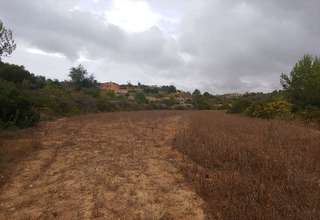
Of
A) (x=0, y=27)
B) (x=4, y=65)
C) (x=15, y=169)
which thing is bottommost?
(x=15, y=169)

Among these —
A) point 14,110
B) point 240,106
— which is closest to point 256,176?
point 14,110

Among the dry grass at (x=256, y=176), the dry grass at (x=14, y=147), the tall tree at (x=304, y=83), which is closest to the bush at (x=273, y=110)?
the tall tree at (x=304, y=83)

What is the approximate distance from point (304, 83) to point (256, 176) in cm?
1953

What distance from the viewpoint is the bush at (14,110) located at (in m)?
11.6

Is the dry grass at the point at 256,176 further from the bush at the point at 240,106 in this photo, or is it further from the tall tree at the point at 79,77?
the tall tree at the point at 79,77

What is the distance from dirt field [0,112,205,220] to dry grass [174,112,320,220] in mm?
348

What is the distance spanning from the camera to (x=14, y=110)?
12.2 meters

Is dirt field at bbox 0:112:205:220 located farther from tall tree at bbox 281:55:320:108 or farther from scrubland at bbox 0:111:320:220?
tall tree at bbox 281:55:320:108

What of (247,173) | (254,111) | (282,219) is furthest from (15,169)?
(254,111)

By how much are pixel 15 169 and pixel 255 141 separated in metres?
6.37

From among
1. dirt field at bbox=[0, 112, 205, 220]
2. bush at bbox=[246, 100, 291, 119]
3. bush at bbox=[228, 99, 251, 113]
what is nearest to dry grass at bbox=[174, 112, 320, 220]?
dirt field at bbox=[0, 112, 205, 220]

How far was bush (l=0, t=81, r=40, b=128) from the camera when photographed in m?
11.6

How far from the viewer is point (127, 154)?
8.23 m

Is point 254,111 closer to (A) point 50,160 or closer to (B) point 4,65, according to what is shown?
(A) point 50,160
